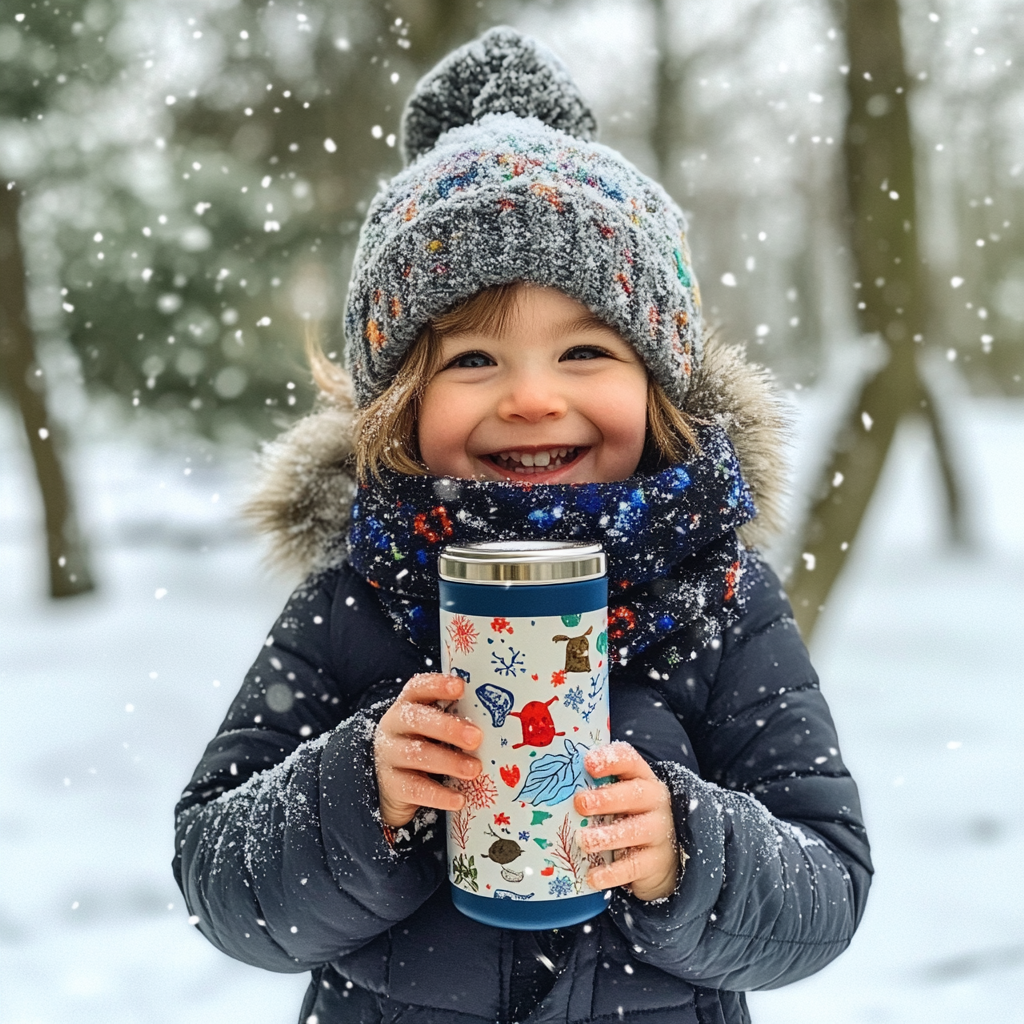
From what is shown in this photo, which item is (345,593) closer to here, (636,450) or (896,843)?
(636,450)

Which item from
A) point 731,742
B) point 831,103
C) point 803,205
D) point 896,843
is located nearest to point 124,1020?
point 731,742

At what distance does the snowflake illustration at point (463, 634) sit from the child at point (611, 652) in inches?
3.2

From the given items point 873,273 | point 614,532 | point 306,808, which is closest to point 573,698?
point 614,532

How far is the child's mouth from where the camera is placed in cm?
127

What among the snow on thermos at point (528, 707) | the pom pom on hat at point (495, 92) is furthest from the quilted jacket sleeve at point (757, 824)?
the pom pom on hat at point (495, 92)

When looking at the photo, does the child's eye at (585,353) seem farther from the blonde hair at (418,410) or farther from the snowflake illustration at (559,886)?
the snowflake illustration at (559,886)

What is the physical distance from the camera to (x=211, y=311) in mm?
5703

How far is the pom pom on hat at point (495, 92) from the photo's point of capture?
4.83 ft

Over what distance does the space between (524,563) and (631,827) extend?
29cm

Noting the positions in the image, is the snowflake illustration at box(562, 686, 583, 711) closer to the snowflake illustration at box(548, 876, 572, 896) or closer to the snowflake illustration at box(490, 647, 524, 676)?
the snowflake illustration at box(490, 647, 524, 676)

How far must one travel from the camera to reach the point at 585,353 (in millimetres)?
1274

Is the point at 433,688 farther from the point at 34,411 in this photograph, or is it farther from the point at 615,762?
the point at 34,411

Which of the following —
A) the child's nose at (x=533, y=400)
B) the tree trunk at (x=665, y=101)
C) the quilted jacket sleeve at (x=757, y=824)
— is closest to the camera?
the quilted jacket sleeve at (x=757, y=824)

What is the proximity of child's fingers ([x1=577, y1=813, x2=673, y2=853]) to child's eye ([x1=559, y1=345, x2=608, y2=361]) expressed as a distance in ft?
1.84
